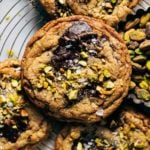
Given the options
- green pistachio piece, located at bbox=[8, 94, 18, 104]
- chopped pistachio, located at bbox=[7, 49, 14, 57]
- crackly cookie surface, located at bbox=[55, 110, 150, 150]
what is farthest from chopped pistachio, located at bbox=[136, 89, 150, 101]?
chopped pistachio, located at bbox=[7, 49, 14, 57]

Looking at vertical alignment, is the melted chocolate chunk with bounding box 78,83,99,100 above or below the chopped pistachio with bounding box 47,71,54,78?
below

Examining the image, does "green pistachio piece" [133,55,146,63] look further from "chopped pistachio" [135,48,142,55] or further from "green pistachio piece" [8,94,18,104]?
"green pistachio piece" [8,94,18,104]

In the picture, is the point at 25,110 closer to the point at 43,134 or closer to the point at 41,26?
the point at 43,134

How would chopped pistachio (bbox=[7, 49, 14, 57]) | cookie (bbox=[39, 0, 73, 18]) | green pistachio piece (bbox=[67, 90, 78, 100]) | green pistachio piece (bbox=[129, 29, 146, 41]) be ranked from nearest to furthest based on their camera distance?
1. green pistachio piece (bbox=[67, 90, 78, 100])
2. green pistachio piece (bbox=[129, 29, 146, 41])
3. cookie (bbox=[39, 0, 73, 18])
4. chopped pistachio (bbox=[7, 49, 14, 57])

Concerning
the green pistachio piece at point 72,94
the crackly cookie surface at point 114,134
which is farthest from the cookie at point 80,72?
the crackly cookie surface at point 114,134

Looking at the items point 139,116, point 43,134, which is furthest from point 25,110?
point 139,116

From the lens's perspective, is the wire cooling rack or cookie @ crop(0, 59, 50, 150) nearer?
cookie @ crop(0, 59, 50, 150)
